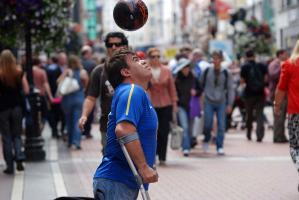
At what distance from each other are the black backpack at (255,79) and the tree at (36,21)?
4302 mm

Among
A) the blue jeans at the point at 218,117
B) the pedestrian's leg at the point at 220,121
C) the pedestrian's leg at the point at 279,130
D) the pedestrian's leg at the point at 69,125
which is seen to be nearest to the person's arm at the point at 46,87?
the pedestrian's leg at the point at 69,125

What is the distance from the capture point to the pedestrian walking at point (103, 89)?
29.0 feet

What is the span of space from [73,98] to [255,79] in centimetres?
375

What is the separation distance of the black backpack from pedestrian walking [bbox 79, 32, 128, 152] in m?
8.03

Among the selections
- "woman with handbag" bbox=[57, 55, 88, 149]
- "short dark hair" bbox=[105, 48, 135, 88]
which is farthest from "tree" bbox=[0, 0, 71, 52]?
"short dark hair" bbox=[105, 48, 135, 88]

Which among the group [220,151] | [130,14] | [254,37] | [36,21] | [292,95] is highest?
[36,21]

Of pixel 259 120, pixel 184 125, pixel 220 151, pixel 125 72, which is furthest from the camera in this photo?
pixel 259 120

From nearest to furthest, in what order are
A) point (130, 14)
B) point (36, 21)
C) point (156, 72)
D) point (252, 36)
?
1. point (130, 14)
2. point (156, 72)
3. point (36, 21)
4. point (252, 36)

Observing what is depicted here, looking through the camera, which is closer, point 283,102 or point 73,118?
point 73,118

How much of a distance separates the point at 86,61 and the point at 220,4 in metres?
43.8

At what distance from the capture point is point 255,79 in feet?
57.4

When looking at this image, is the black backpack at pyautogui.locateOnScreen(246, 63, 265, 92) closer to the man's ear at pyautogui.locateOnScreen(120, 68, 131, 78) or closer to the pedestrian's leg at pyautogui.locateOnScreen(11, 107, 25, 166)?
the pedestrian's leg at pyautogui.locateOnScreen(11, 107, 25, 166)

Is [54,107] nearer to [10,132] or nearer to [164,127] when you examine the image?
[164,127]

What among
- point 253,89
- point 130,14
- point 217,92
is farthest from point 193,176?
point 253,89
